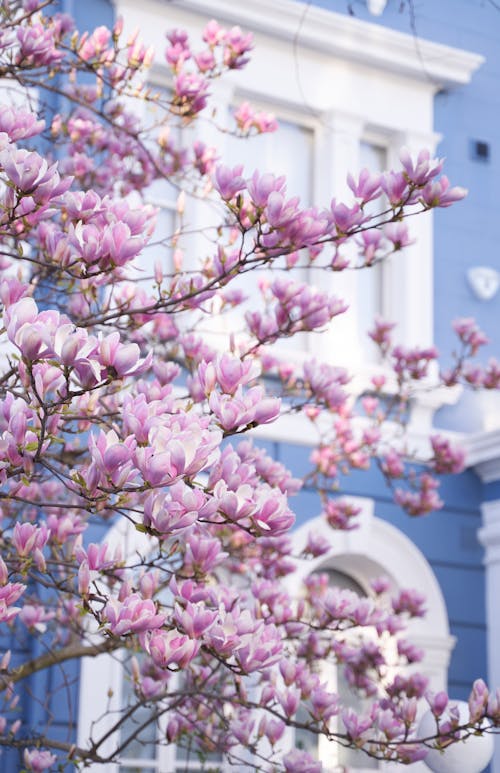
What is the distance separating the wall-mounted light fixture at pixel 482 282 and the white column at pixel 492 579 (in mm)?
1319

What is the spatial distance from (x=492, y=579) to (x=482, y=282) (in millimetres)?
1853

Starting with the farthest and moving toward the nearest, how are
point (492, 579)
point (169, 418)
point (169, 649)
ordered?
point (492, 579) < point (169, 649) < point (169, 418)

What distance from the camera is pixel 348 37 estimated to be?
26.8ft

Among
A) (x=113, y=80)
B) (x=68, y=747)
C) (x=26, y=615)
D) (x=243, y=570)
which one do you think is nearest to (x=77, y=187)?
(x=113, y=80)

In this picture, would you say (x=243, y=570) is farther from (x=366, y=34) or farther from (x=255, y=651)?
(x=366, y=34)

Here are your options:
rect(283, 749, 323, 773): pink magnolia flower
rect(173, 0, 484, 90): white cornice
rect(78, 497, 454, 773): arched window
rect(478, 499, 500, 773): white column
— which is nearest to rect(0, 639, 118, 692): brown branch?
rect(283, 749, 323, 773): pink magnolia flower

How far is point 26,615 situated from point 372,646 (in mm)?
1542

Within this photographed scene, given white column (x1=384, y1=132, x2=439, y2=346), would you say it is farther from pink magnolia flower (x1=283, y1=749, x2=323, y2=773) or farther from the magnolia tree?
pink magnolia flower (x1=283, y1=749, x2=323, y2=773)

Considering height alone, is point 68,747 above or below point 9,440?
below

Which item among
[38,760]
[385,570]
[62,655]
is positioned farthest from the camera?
[385,570]

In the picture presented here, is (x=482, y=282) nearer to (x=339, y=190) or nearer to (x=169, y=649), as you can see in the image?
(x=339, y=190)

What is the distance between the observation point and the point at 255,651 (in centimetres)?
272

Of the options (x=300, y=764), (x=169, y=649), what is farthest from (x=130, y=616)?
(x=300, y=764)

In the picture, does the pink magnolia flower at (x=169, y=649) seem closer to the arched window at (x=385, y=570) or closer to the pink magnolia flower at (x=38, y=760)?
the pink magnolia flower at (x=38, y=760)
